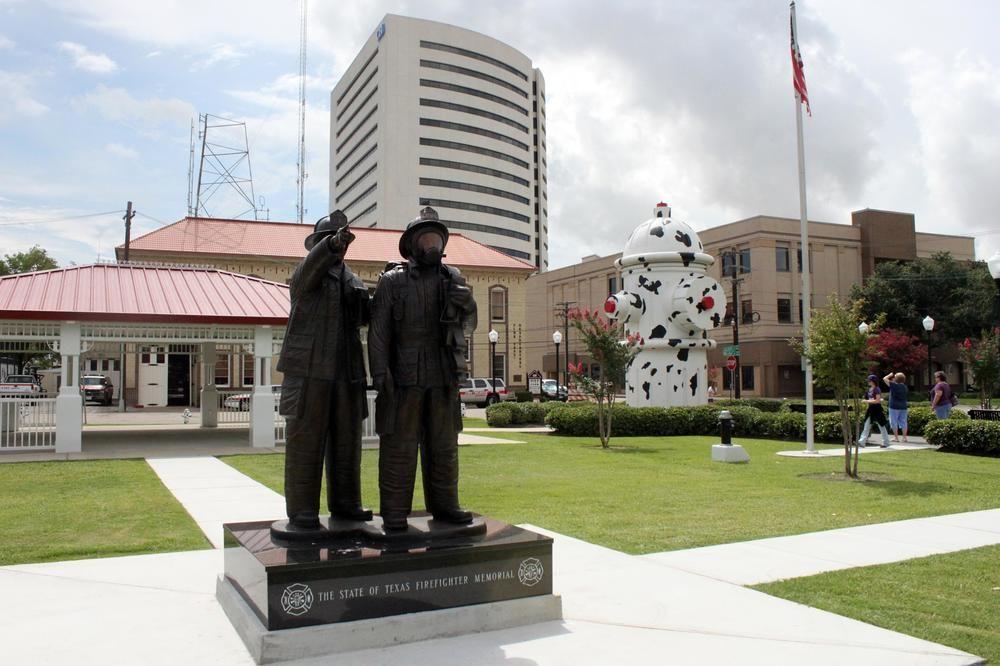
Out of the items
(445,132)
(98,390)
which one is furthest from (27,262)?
(445,132)

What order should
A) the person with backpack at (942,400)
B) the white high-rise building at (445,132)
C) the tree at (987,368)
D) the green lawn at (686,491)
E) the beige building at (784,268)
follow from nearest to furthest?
the green lawn at (686,491), the person with backpack at (942,400), the tree at (987,368), the beige building at (784,268), the white high-rise building at (445,132)

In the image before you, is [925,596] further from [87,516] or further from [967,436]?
[967,436]

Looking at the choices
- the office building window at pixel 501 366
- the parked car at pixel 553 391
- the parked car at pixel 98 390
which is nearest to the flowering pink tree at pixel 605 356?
the parked car at pixel 553 391

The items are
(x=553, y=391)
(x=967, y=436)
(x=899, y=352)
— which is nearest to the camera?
(x=967, y=436)

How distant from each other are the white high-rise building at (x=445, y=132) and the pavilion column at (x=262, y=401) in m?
64.5

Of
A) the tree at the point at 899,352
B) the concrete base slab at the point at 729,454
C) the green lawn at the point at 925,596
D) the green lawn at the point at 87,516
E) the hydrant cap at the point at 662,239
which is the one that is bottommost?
the green lawn at the point at 925,596

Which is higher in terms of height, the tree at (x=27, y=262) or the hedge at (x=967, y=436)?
the tree at (x=27, y=262)

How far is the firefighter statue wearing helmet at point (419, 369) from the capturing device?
5367 millimetres

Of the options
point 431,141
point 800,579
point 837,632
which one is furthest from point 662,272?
point 431,141

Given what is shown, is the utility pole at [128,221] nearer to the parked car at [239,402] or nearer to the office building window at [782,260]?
the parked car at [239,402]

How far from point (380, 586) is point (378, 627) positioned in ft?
0.77

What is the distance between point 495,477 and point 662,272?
35.8ft

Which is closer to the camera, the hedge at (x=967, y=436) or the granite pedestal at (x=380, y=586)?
the granite pedestal at (x=380, y=586)

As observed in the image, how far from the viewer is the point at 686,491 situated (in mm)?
10969
